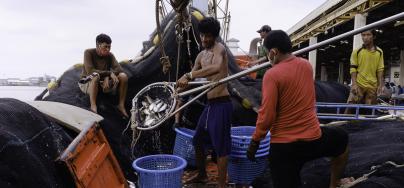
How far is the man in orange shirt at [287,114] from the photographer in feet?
8.24

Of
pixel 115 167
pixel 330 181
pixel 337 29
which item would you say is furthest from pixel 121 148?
pixel 337 29

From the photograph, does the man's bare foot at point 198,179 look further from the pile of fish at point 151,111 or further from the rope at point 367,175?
the rope at point 367,175

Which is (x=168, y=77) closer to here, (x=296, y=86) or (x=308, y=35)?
(x=296, y=86)

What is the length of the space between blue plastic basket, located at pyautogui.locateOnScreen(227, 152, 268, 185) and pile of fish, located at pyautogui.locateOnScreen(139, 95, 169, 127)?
3.64 feet

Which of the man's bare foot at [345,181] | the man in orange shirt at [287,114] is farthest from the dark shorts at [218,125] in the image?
the man's bare foot at [345,181]

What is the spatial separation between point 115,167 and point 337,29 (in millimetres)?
16758

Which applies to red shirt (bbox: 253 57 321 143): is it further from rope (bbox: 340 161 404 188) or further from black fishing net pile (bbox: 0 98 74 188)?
black fishing net pile (bbox: 0 98 74 188)

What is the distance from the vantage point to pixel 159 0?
4582 mm

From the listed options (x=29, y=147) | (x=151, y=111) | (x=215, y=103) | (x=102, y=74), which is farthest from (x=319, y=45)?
(x=102, y=74)

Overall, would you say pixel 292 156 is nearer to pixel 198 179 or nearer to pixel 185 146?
pixel 198 179

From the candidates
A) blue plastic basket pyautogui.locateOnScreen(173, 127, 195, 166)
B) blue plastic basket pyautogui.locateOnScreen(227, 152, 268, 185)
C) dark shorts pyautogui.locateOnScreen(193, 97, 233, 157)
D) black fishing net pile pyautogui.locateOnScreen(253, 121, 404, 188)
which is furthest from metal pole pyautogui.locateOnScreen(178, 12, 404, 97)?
black fishing net pile pyautogui.locateOnScreen(253, 121, 404, 188)

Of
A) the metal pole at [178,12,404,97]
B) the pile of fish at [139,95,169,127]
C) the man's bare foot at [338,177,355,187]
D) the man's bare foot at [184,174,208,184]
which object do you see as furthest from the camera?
the pile of fish at [139,95,169,127]

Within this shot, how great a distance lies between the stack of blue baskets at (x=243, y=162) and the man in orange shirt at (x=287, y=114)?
1.24 meters

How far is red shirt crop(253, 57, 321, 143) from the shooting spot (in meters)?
2.50
